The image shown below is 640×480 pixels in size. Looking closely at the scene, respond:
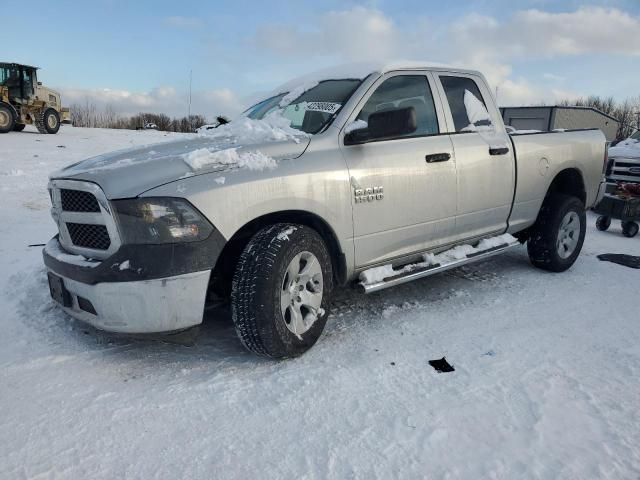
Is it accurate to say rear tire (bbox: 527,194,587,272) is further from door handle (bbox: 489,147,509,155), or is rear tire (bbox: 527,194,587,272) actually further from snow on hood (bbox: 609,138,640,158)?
snow on hood (bbox: 609,138,640,158)

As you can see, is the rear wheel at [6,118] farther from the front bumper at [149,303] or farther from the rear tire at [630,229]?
the rear tire at [630,229]

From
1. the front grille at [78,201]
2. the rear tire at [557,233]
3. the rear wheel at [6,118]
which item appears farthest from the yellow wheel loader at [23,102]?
the rear tire at [557,233]

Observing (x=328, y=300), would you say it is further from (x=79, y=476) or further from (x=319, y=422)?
(x=79, y=476)

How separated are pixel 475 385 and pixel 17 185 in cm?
852

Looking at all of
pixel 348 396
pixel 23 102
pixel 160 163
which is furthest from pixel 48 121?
pixel 348 396

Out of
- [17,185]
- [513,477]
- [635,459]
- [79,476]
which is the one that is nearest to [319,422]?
[513,477]

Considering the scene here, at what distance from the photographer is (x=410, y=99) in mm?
3832

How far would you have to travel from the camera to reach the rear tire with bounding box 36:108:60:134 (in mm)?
→ 20031

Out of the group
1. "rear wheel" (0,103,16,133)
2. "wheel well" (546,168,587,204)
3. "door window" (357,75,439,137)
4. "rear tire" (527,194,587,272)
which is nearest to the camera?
"door window" (357,75,439,137)

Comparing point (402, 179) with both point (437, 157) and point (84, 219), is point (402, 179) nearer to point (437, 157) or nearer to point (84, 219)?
point (437, 157)

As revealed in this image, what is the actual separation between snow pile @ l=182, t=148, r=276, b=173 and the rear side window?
1901 millimetres

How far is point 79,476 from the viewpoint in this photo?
196cm

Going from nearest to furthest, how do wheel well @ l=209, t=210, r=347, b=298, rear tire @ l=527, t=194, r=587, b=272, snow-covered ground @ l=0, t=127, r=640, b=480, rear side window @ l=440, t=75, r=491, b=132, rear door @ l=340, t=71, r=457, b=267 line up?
snow-covered ground @ l=0, t=127, r=640, b=480 → wheel well @ l=209, t=210, r=347, b=298 → rear door @ l=340, t=71, r=457, b=267 → rear side window @ l=440, t=75, r=491, b=132 → rear tire @ l=527, t=194, r=587, b=272

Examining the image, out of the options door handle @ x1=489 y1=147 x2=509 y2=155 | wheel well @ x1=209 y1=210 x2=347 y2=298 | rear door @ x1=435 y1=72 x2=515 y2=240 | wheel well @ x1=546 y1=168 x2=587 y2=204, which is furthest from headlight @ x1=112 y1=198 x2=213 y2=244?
wheel well @ x1=546 y1=168 x2=587 y2=204
